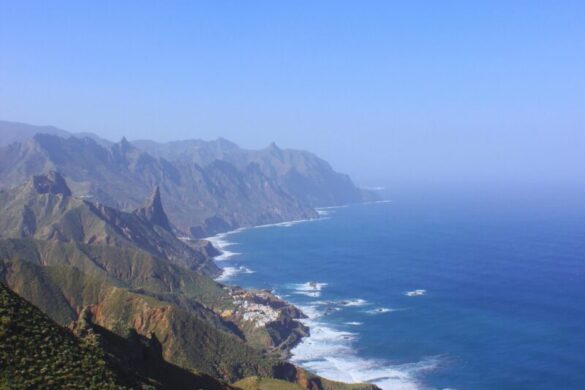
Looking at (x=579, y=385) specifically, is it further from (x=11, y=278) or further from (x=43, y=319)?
(x=11, y=278)

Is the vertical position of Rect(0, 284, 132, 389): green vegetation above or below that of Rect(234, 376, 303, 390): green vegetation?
above

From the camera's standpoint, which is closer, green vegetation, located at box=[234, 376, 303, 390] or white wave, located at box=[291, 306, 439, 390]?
green vegetation, located at box=[234, 376, 303, 390]

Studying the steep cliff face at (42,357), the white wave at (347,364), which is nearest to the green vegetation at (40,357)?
the steep cliff face at (42,357)

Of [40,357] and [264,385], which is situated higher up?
[40,357]

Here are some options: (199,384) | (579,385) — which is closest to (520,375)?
(579,385)

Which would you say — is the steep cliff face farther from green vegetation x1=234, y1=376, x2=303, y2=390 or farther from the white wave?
the white wave

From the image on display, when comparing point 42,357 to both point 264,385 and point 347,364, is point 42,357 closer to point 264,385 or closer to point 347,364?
point 264,385

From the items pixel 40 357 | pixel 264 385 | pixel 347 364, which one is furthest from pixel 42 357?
pixel 347 364

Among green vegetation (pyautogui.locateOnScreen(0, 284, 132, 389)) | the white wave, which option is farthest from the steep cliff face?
the white wave

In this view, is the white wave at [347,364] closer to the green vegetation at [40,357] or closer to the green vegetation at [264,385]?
the green vegetation at [264,385]
